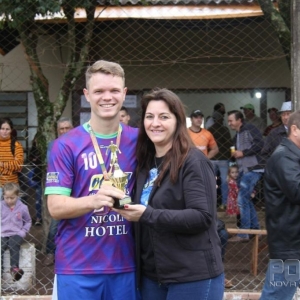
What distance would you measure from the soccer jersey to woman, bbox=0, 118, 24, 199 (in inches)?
180

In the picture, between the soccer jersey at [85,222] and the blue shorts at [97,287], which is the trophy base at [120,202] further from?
the blue shorts at [97,287]

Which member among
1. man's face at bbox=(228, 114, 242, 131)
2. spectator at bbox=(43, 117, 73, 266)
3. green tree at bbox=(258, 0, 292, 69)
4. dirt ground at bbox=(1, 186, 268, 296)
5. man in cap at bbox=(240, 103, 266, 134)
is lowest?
dirt ground at bbox=(1, 186, 268, 296)

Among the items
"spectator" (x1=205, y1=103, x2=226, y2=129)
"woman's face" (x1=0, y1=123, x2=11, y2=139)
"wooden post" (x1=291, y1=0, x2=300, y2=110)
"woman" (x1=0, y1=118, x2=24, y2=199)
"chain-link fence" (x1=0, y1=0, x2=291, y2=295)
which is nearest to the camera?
"wooden post" (x1=291, y1=0, x2=300, y2=110)

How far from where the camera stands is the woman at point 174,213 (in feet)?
8.83

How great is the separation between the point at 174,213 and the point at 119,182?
288 mm

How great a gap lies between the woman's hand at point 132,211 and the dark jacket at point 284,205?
1.57 metres

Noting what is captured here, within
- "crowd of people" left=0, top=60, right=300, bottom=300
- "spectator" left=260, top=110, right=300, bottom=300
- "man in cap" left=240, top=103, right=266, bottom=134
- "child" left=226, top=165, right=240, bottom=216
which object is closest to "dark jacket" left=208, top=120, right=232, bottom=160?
"man in cap" left=240, top=103, right=266, bottom=134

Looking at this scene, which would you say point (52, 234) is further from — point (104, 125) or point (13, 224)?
point (104, 125)

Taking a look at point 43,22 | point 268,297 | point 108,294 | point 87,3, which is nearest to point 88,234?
point 108,294

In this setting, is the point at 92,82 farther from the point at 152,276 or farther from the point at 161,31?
the point at 161,31

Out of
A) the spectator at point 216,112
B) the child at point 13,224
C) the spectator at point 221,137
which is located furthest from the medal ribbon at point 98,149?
the spectator at point 216,112

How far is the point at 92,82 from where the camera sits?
286 centimetres

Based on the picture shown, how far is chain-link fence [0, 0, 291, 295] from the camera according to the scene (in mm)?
6980

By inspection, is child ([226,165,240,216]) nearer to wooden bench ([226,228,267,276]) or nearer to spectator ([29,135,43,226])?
wooden bench ([226,228,267,276])
